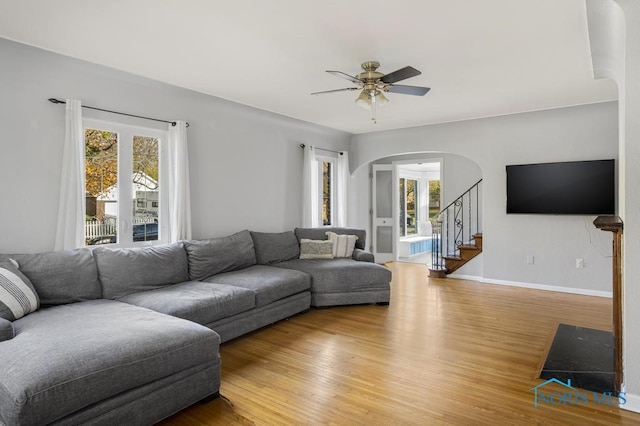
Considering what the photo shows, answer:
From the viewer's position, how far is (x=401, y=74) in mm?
3217

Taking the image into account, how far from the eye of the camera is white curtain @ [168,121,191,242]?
4.46 metres

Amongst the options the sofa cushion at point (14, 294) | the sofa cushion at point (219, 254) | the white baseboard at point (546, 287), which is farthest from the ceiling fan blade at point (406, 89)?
the white baseboard at point (546, 287)

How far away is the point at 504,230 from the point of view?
607 cm

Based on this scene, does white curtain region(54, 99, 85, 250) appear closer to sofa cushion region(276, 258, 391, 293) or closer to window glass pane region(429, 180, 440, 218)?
sofa cushion region(276, 258, 391, 293)

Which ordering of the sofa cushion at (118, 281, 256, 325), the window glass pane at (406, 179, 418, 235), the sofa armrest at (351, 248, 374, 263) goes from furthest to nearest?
the window glass pane at (406, 179, 418, 235)
the sofa armrest at (351, 248, 374, 263)
the sofa cushion at (118, 281, 256, 325)

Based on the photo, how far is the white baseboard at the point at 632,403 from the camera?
95.3 inches

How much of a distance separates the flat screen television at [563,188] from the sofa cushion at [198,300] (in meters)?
4.37

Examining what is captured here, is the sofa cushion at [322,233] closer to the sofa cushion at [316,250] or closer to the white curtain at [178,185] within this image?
the sofa cushion at [316,250]

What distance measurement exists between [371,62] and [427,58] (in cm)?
52

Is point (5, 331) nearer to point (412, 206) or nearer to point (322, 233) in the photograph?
point (322, 233)

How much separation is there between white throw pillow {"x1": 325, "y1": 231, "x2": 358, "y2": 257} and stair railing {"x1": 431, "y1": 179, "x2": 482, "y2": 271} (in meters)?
2.22

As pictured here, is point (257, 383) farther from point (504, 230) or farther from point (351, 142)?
point (351, 142)

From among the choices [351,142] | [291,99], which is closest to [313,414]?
[291,99]

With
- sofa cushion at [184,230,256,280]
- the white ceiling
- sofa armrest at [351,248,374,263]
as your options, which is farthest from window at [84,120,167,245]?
sofa armrest at [351,248,374,263]
